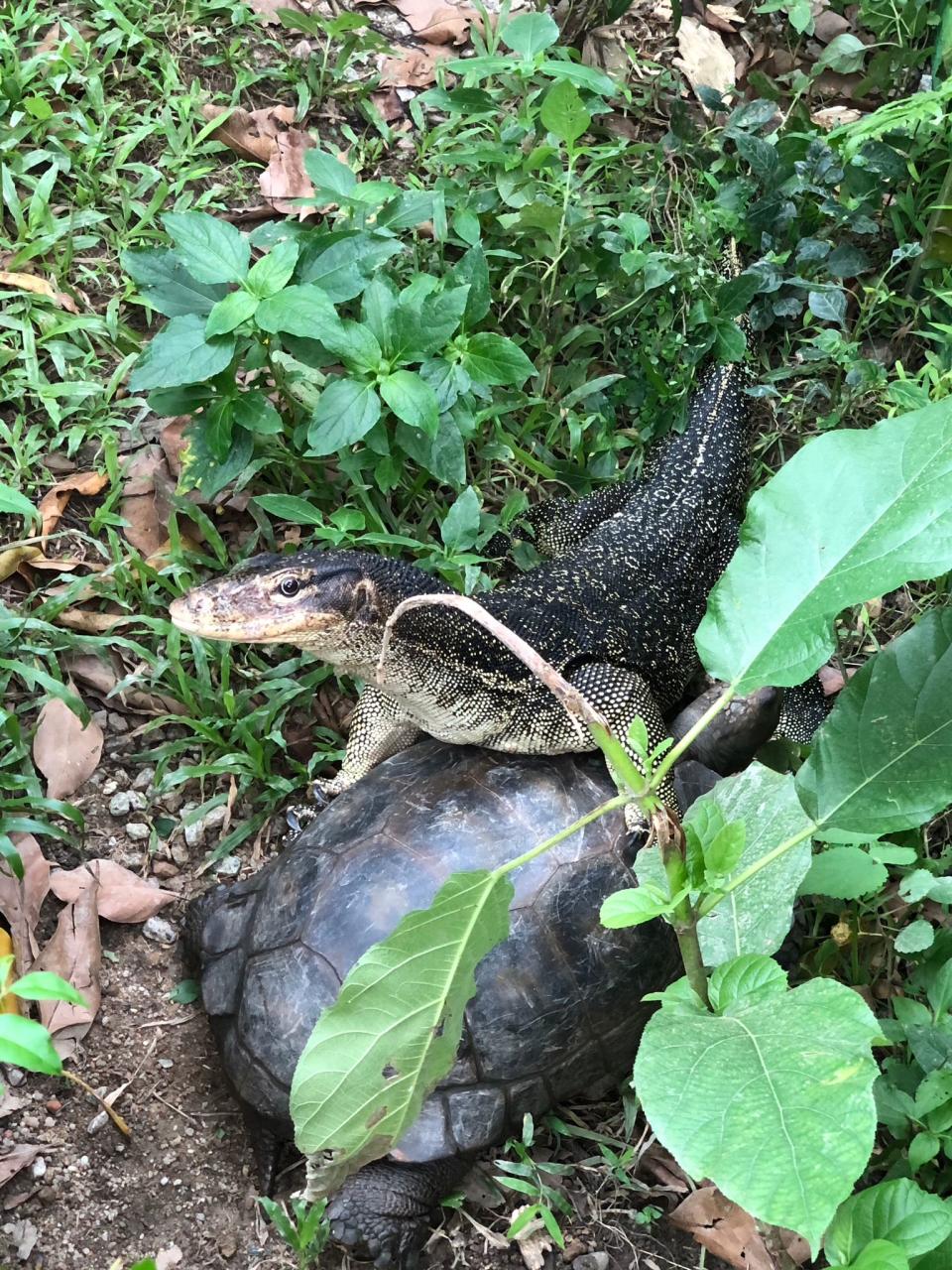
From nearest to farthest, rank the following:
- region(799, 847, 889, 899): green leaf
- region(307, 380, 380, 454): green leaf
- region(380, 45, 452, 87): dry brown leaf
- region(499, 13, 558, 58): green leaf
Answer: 1. region(799, 847, 889, 899): green leaf
2. region(307, 380, 380, 454): green leaf
3. region(499, 13, 558, 58): green leaf
4. region(380, 45, 452, 87): dry brown leaf

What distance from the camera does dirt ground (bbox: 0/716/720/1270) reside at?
10.9 ft

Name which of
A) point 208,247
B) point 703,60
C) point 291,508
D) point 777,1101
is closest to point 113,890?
point 291,508

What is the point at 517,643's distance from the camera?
1795mm

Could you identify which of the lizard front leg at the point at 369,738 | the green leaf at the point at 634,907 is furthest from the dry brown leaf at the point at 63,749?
the green leaf at the point at 634,907

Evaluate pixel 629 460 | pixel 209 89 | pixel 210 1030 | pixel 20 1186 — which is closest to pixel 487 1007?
pixel 210 1030

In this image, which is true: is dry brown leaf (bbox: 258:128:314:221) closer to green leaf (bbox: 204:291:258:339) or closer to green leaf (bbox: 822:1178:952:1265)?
green leaf (bbox: 204:291:258:339)

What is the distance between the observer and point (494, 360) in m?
4.31

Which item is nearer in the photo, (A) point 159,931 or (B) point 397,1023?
(B) point 397,1023

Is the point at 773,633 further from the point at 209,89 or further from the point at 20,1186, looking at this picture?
the point at 209,89

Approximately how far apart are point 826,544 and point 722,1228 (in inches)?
86.4

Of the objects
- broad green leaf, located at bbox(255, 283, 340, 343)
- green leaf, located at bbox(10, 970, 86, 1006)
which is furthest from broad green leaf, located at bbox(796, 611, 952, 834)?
broad green leaf, located at bbox(255, 283, 340, 343)

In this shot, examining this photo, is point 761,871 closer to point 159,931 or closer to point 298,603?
point 298,603

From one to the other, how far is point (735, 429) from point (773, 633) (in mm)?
3044

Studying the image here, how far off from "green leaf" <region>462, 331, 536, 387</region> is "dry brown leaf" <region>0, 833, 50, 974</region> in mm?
2218
